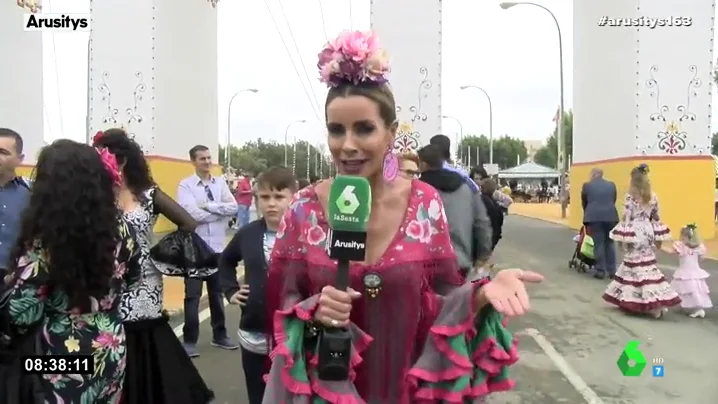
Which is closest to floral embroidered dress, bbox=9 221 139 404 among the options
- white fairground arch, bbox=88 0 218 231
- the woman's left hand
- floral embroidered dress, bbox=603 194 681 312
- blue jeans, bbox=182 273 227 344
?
the woman's left hand

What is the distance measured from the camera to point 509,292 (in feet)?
6.54

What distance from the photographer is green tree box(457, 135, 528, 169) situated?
114812 mm

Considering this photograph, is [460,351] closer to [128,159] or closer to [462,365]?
[462,365]

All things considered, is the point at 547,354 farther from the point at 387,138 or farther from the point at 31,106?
the point at 31,106

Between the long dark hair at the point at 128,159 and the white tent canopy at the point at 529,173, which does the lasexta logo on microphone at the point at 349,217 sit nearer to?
the long dark hair at the point at 128,159

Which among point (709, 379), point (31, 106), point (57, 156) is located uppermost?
point (31, 106)

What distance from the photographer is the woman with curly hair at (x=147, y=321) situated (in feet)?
12.7

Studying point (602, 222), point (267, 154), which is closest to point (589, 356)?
point (602, 222)

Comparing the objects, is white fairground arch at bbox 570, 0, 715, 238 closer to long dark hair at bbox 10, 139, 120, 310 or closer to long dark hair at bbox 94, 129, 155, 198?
long dark hair at bbox 94, 129, 155, 198

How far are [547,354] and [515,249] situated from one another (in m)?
10.8

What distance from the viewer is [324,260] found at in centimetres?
214

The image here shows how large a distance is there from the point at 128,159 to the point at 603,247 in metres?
9.85

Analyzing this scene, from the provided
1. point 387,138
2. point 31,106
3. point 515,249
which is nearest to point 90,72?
point 31,106

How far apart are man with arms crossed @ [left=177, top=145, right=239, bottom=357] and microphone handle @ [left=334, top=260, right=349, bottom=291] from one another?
197 inches
